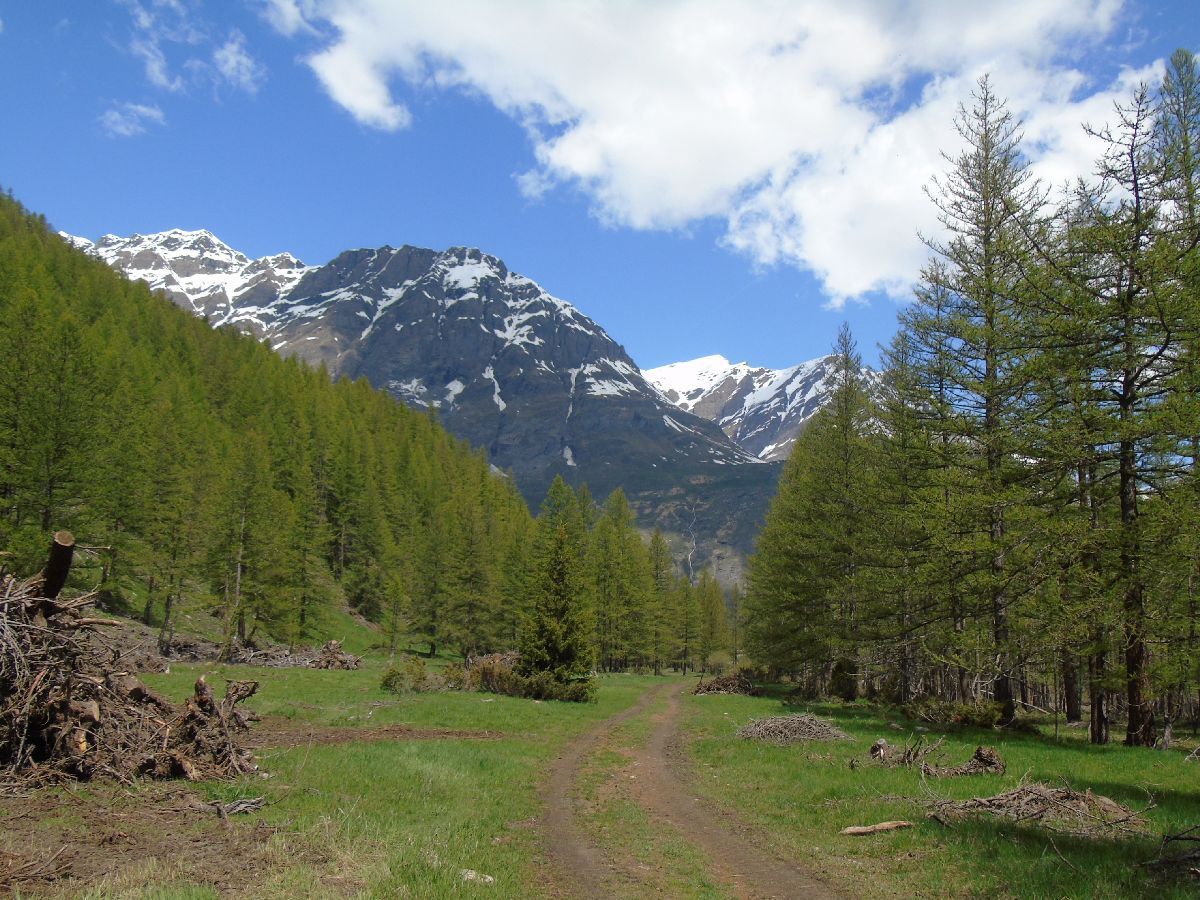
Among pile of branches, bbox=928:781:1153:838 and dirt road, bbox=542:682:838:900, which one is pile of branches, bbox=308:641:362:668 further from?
pile of branches, bbox=928:781:1153:838

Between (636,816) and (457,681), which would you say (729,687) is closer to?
(457,681)

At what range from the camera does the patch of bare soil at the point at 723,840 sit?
26.3 feet

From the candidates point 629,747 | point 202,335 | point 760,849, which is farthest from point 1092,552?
point 202,335

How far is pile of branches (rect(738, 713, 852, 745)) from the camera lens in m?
17.2

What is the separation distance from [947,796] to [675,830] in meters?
4.38

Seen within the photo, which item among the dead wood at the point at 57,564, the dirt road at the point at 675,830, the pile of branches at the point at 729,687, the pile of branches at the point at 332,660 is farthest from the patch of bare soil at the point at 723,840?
the pile of branches at the point at 332,660

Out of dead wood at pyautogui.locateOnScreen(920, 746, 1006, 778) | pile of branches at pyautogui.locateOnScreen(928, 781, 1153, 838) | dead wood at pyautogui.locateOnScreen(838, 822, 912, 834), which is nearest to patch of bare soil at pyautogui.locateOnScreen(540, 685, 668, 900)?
dead wood at pyautogui.locateOnScreen(838, 822, 912, 834)

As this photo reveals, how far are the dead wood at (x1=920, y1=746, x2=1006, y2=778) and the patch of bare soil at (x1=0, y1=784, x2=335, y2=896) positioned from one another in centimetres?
1100

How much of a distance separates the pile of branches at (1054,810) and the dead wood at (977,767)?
2.36 meters

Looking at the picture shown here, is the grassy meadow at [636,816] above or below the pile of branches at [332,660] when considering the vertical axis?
above

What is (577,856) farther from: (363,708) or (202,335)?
(202,335)

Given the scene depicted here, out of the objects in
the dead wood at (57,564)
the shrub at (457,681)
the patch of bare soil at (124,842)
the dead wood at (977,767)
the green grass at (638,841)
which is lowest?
the shrub at (457,681)

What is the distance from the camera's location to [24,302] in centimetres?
3281

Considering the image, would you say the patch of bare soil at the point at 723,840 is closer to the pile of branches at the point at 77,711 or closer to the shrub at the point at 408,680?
the pile of branches at the point at 77,711
